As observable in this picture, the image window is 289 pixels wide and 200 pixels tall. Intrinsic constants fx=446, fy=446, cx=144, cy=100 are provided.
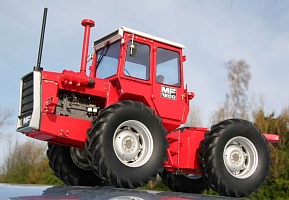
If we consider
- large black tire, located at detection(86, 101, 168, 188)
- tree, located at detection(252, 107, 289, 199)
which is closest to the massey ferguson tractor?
large black tire, located at detection(86, 101, 168, 188)

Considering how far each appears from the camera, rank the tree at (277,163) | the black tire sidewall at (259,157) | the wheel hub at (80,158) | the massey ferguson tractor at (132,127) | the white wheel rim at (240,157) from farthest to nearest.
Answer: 1. the tree at (277,163)
2. the wheel hub at (80,158)
3. the white wheel rim at (240,157)
4. the black tire sidewall at (259,157)
5. the massey ferguson tractor at (132,127)

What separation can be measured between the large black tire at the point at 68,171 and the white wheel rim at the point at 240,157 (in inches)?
77.4

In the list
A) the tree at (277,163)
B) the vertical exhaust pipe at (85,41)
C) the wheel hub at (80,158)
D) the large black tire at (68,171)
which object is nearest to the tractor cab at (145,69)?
the vertical exhaust pipe at (85,41)

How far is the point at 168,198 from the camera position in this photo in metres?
2.92

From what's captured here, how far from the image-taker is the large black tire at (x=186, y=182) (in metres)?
7.25

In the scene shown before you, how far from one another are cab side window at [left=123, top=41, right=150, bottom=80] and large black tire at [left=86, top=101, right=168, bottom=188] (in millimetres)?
827

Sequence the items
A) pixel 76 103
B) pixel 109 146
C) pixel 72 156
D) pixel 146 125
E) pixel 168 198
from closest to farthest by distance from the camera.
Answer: pixel 168 198, pixel 109 146, pixel 146 125, pixel 76 103, pixel 72 156

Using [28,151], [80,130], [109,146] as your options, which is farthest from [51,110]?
[28,151]

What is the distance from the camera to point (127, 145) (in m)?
5.80

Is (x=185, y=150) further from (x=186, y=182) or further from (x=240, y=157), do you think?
(x=186, y=182)

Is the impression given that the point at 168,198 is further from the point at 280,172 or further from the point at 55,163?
the point at 280,172

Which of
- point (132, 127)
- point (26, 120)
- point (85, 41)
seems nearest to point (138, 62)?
point (85, 41)

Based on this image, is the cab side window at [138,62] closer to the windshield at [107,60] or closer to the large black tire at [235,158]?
the windshield at [107,60]

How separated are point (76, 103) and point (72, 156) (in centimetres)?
95
